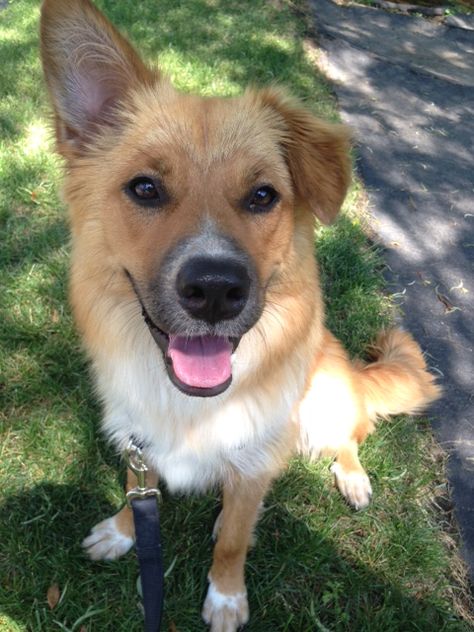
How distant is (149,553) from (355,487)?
126 centimetres

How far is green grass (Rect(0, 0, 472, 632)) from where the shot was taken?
2.36 metres

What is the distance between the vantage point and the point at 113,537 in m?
2.47

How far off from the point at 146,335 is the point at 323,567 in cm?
145

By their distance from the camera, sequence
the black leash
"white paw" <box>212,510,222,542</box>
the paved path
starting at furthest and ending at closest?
the paved path < "white paw" <box>212,510,222,542</box> < the black leash

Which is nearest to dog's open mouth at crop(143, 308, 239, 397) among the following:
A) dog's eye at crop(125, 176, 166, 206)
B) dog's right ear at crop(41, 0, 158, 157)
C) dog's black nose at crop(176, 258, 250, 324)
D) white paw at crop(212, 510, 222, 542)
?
dog's black nose at crop(176, 258, 250, 324)

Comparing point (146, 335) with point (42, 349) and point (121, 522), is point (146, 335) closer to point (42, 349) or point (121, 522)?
point (121, 522)

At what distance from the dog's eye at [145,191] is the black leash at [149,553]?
1.08 m

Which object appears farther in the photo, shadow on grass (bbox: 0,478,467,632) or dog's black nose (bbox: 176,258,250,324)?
shadow on grass (bbox: 0,478,467,632)

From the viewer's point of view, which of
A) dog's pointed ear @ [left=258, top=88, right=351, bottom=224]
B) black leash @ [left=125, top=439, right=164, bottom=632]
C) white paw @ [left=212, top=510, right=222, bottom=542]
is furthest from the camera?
white paw @ [left=212, top=510, right=222, bottom=542]

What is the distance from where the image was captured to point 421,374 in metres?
2.99

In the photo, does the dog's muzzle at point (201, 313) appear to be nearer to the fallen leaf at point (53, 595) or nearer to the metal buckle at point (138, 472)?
the metal buckle at point (138, 472)

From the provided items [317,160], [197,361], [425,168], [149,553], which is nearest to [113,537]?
[149,553]

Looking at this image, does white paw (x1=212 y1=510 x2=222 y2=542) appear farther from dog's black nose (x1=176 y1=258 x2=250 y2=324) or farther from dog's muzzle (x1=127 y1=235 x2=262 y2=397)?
dog's black nose (x1=176 y1=258 x2=250 y2=324)

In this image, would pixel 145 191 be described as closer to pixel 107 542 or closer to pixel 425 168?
pixel 107 542
